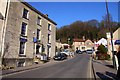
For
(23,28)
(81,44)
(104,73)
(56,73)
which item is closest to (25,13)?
(23,28)

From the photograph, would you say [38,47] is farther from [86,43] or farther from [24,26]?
[86,43]

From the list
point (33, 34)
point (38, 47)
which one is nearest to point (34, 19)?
point (33, 34)

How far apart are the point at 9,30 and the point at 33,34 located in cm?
652

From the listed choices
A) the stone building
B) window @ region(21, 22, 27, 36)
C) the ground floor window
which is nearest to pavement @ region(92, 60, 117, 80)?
the ground floor window

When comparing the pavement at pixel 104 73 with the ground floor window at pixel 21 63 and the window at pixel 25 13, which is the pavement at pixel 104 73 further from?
the window at pixel 25 13

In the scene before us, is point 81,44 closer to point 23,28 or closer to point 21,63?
point 23,28

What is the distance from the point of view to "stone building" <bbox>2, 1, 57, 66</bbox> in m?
19.4

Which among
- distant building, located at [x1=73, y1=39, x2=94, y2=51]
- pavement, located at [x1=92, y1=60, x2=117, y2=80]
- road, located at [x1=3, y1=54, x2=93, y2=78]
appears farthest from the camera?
distant building, located at [x1=73, y1=39, x2=94, y2=51]

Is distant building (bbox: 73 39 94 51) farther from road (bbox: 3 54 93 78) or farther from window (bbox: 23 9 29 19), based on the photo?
road (bbox: 3 54 93 78)

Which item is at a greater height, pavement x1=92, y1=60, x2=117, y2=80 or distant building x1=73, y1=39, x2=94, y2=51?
distant building x1=73, y1=39, x2=94, y2=51

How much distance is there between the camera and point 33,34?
84.3ft

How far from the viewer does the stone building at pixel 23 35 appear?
765 inches

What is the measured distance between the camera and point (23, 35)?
22625mm

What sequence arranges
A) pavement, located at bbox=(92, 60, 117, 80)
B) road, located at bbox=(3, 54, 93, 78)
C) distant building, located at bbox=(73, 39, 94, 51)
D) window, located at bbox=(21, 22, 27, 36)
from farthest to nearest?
distant building, located at bbox=(73, 39, 94, 51)
window, located at bbox=(21, 22, 27, 36)
road, located at bbox=(3, 54, 93, 78)
pavement, located at bbox=(92, 60, 117, 80)
